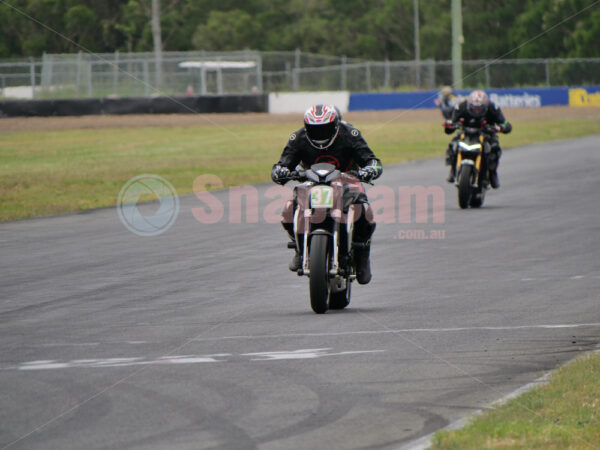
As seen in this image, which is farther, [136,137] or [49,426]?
[136,137]

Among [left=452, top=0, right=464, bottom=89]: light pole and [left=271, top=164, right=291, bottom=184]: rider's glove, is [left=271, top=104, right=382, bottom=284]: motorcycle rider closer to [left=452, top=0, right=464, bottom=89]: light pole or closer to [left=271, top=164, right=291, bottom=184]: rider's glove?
[left=271, top=164, right=291, bottom=184]: rider's glove

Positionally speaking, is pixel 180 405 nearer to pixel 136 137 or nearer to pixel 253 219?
pixel 253 219

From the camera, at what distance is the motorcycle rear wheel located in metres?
16.1

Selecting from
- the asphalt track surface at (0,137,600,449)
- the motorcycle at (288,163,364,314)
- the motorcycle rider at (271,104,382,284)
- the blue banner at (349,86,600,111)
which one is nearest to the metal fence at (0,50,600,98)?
the blue banner at (349,86,600,111)

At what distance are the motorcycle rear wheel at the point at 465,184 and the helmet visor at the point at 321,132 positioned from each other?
24.3ft

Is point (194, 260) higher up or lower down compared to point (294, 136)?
lower down

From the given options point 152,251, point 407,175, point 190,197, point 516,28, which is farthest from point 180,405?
point 516,28

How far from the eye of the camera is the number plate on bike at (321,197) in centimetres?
847

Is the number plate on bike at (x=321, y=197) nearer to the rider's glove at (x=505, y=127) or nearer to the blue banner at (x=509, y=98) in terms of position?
the rider's glove at (x=505, y=127)

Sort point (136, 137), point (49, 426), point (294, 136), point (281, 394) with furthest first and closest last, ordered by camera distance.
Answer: point (136, 137) < point (294, 136) < point (281, 394) < point (49, 426)

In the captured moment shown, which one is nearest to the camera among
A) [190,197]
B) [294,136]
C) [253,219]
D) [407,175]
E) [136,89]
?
[294,136]

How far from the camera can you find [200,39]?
9362cm

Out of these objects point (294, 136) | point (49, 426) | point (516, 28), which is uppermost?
point (516, 28)

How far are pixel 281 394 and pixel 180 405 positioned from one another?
1.89 ft
